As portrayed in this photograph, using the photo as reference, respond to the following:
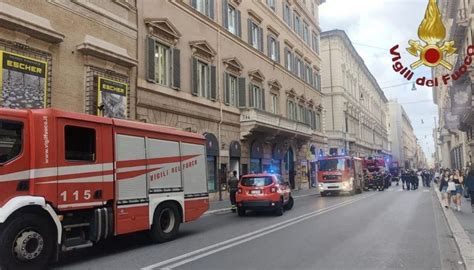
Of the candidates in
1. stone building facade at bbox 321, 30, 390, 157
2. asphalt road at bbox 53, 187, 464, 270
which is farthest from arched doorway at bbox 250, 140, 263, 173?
stone building facade at bbox 321, 30, 390, 157

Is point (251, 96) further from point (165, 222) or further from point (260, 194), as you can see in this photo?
point (165, 222)

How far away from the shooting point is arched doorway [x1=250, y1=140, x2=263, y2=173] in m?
31.5

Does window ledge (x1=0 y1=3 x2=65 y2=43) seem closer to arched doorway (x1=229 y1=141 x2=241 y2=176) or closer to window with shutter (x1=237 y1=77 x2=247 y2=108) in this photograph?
arched doorway (x1=229 y1=141 x2=241 y2=176)

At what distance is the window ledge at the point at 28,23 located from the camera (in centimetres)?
1412

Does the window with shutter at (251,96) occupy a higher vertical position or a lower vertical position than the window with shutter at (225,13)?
lower

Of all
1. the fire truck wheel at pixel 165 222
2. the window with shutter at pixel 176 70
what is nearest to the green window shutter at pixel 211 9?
the window with shutter at pixel 176 70

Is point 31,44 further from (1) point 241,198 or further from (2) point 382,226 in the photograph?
(2) point 382,226

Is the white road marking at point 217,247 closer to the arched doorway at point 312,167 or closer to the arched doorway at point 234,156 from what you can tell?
the arched doorway at point 234,156

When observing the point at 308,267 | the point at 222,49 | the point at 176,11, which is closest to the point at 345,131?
the point at 222,49

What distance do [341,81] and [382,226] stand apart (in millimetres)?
48693

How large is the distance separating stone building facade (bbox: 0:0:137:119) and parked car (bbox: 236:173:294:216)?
6035 millimetres

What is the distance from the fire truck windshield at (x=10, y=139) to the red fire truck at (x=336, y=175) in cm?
2453

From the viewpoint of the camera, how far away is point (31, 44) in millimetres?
15148

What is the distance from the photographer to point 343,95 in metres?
60.6
